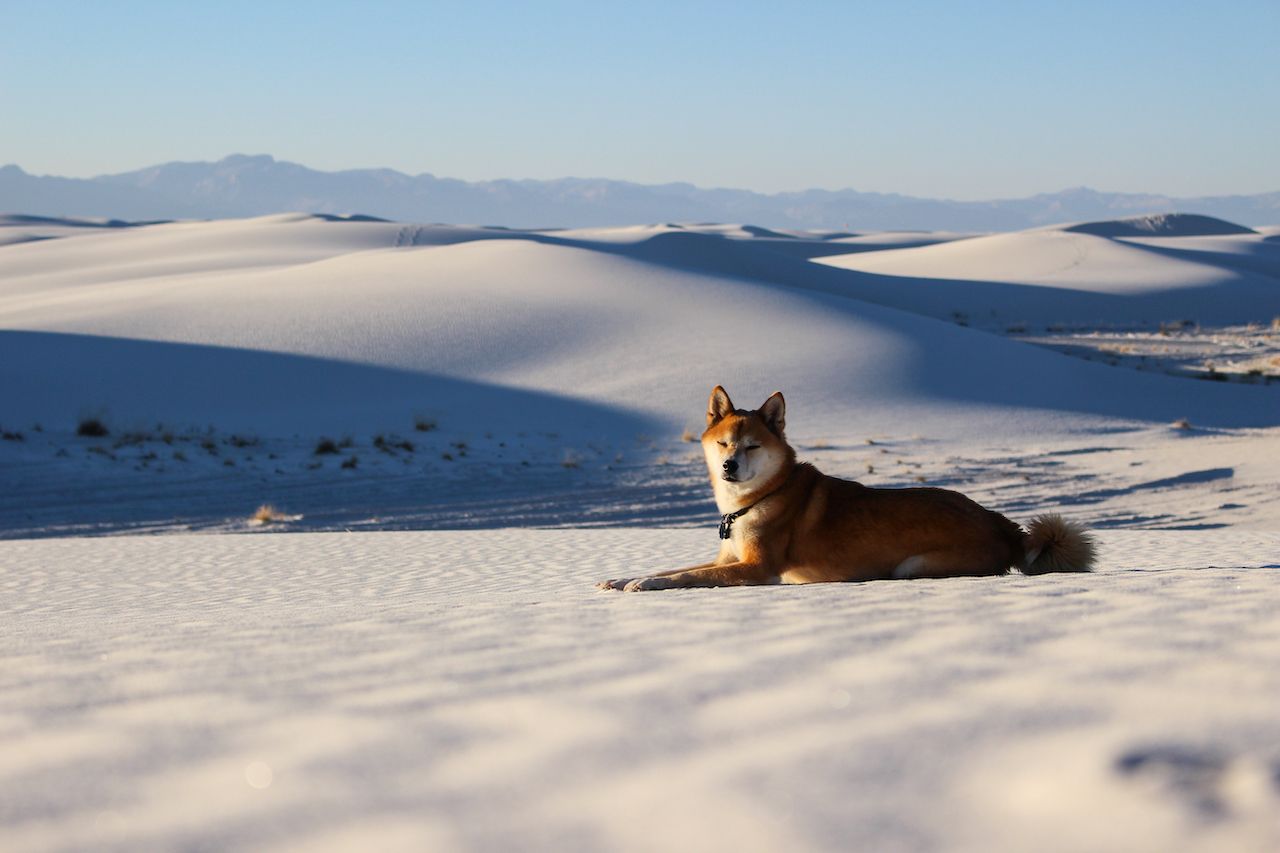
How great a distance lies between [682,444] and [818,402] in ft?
12.6

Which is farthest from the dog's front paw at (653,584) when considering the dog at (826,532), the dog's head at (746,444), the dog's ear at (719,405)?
the dog's ear at (719,405)

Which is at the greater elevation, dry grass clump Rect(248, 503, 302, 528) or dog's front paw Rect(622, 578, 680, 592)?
dog's front paw Rect(622, 578, 680, 592)

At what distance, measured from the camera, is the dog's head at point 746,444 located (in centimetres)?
499

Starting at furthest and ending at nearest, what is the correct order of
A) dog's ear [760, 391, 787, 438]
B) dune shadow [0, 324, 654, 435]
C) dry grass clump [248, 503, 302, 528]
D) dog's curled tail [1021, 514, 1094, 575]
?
dune shadow [0, 324, 654, 435] → dry grass clump [248, 503, 302, 528] → dog's curled tail [1021, 514, 1094, 575] → dog's ear [760, 391, 787, 438]

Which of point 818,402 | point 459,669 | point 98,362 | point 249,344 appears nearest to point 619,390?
point 818,402

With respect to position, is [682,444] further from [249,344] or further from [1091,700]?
[1091,700]

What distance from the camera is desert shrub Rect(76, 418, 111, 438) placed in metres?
17.7

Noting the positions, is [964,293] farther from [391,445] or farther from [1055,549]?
[1055,549]

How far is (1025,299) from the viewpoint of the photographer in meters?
47.5

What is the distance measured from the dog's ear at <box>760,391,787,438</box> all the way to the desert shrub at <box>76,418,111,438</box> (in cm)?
1498

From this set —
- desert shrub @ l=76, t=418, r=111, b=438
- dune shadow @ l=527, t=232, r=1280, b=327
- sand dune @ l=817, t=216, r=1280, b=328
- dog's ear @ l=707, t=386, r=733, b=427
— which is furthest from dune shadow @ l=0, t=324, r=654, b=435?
sand dune @ l=817, t=216, r=1280, b=328

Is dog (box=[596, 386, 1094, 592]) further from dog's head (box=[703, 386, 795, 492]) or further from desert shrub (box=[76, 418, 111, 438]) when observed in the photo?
desert shrub (box=[76, 418, 111, 438])

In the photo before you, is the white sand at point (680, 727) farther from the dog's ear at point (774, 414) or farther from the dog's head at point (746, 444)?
the dog's ear at point (774, 414)

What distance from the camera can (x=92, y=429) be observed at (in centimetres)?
1784
